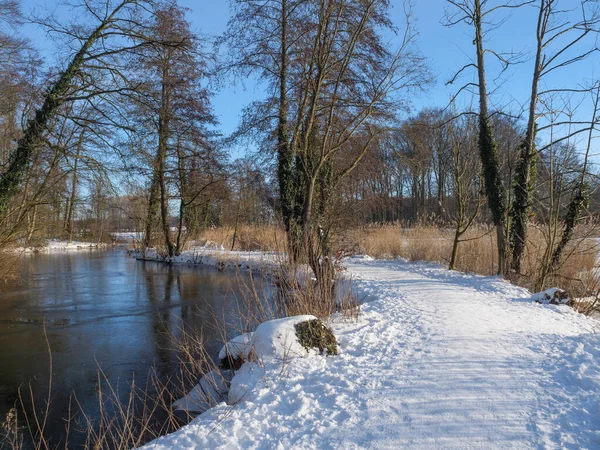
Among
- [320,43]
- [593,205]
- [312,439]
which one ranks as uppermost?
[320,43]

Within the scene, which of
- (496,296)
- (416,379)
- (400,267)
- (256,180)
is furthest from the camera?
(256,180)

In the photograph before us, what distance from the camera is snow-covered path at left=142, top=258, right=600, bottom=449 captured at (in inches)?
103

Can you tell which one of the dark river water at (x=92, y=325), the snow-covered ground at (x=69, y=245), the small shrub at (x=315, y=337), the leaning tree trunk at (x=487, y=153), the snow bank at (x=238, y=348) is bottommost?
the dark river water at (x=92, y=325)

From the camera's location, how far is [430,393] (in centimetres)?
311

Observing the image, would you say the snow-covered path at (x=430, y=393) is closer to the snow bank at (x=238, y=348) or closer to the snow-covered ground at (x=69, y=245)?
the snow bank at (x=238, y=348)

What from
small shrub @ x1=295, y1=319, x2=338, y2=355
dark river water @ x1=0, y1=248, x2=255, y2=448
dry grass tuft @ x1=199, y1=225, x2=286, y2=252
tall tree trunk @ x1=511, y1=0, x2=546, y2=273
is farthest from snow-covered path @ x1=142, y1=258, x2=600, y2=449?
dry grass tuft @ x1=199, y1=225, x2=286, y2=252

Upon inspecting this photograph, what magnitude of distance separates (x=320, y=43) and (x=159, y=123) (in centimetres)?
394

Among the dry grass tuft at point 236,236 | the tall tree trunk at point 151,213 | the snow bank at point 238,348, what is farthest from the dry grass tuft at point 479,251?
the tall tree trunk at point 151,213

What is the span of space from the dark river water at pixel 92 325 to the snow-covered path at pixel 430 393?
72.1 inches

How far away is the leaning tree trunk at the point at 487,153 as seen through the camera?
957 cm

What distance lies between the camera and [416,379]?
11.1 feet

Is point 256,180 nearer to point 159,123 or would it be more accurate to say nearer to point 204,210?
point 159,123

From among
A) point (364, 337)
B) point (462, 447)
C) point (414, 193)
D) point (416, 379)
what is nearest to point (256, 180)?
point (364, 337)

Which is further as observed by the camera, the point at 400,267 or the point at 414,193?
the point at 414,193
